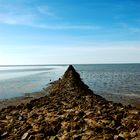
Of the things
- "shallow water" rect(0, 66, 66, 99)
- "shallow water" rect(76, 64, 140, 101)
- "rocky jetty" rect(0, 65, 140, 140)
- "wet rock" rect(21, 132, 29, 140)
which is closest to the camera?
"rocky jetty" rect(0, 65, 140, 140)

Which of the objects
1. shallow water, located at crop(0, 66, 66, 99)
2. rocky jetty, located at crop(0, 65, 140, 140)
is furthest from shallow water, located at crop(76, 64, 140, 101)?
rocky jetty, located at crop(0, 65, 140, 140)

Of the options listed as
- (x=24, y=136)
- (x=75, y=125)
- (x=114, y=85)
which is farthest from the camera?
(x=114, y=85)

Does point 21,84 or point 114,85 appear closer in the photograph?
point 114,85

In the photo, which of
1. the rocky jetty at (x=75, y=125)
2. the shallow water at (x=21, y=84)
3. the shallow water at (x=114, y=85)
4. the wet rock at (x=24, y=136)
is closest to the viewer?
the rocky jetty at (x=75, y=125)

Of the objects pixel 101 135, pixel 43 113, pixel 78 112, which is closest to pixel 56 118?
pixel 78 112

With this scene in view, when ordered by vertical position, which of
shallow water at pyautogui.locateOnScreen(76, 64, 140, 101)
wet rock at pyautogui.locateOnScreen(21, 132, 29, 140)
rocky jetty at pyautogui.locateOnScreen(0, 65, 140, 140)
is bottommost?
shallow water at pyautogui.locateOnScreen(76, 64, 140, 101)

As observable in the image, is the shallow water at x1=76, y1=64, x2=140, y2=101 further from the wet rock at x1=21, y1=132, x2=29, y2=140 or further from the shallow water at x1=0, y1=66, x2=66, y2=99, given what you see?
the wet rock at x1=21, y1=132, x2=29, y2=140

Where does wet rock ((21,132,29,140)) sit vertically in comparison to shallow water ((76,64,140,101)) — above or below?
above

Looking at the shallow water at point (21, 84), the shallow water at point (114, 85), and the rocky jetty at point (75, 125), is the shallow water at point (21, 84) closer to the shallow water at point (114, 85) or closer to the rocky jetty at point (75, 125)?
the shallow water at point (114, 85)

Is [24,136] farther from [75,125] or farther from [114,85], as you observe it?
[114,85]

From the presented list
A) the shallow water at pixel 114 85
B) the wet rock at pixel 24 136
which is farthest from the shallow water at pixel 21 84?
the wet rock at pixel 24 136

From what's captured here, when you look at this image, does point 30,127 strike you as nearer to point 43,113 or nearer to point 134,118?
point 43,113

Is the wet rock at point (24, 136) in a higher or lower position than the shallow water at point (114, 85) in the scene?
higher

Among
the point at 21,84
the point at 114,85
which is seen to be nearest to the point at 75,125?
the point at 114,85
